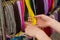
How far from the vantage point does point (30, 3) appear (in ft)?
5.28

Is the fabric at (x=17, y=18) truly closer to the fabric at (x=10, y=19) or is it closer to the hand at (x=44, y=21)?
the fabric at (x=10, y=19)

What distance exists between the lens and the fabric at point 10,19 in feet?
5.17

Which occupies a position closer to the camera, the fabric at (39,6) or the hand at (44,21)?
the hand at (44,21)

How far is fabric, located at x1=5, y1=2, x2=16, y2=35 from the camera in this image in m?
1.58

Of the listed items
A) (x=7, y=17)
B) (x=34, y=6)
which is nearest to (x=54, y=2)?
(x=34, y=6)

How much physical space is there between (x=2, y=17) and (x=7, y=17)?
0.04m

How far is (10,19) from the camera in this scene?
1593mm

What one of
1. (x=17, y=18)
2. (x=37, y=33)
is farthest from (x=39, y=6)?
(x=37, y=33)

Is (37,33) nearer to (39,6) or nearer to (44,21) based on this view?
(44,21)

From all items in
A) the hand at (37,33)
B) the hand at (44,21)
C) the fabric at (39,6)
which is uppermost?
the fabric at (39,6)

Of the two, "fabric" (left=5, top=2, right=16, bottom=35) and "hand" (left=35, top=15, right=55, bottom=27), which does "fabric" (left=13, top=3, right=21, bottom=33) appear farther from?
"hand" (left=35, top=15, right=55, bottom=27)

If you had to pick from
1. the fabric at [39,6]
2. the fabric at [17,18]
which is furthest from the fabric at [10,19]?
the fabric at [39,6]

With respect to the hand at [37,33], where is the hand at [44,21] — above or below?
above

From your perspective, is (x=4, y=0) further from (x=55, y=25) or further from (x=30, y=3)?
(x=55, y=25)
